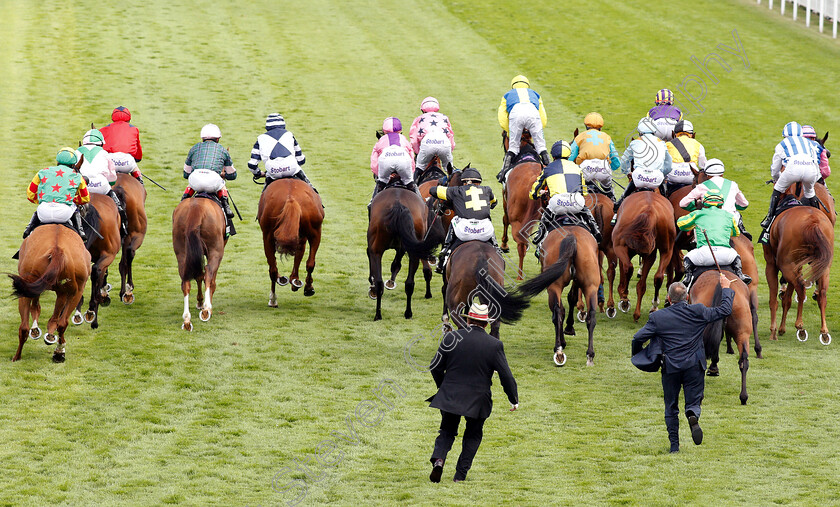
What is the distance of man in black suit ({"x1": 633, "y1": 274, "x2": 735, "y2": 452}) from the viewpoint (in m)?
9.20

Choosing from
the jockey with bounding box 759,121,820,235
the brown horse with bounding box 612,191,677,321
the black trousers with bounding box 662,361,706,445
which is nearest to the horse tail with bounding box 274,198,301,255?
the brown horse with bounding box 612,191,677,321

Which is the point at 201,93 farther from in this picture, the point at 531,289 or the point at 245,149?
the point at 531,289

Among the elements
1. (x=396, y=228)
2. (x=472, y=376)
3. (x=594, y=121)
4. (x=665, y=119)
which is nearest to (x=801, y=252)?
(x=665, y=119)

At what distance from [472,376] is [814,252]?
5.90 meters

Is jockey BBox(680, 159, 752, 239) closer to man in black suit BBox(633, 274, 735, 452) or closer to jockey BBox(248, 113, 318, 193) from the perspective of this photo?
man in black suit BBox(633, 274, 735, 452)

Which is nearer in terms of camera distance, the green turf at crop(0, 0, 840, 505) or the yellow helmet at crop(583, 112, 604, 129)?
the green turf at crop(0, 0, 840, 505)

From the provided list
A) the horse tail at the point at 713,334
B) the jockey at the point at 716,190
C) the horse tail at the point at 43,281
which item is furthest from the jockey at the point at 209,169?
the horse tail at the point at 713,334

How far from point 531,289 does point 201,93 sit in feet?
49.7

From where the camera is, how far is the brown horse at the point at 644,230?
12.9 meters

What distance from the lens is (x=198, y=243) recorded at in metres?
12.3

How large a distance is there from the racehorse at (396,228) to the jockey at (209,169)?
1.73 m

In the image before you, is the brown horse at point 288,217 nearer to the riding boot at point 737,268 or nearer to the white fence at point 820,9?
the riding boot at point 737,268

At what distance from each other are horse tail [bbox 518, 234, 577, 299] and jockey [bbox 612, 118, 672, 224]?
80.0 inches

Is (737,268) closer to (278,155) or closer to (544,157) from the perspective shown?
(544,157)
